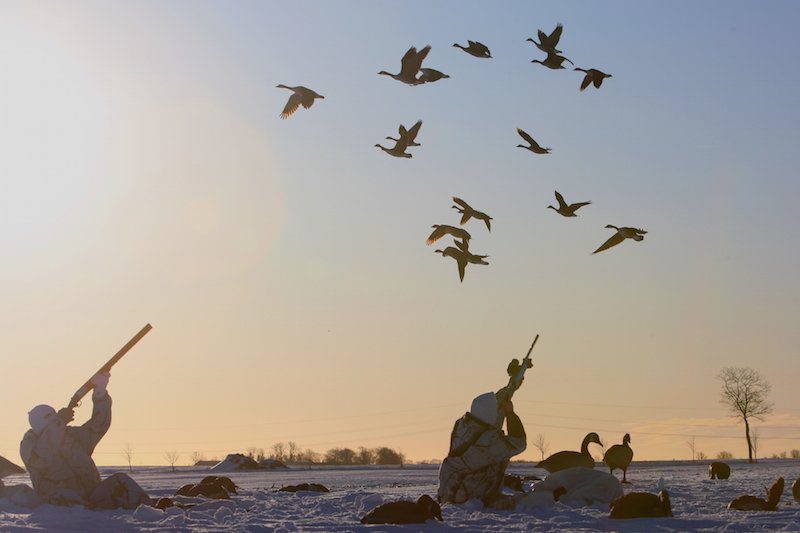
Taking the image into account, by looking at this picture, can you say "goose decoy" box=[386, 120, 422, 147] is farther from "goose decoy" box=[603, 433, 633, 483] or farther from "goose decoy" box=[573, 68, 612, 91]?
"goose decoy" box=[603, 433, 633, 483]

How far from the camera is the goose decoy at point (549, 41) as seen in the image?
18.0m

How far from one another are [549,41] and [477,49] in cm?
129

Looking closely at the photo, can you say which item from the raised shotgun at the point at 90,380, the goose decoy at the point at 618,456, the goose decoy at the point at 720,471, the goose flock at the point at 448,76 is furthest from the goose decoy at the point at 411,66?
the goose decoy at the point at 720,471

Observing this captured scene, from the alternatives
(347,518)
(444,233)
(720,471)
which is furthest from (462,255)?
(720,471)

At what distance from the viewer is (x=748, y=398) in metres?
60.8

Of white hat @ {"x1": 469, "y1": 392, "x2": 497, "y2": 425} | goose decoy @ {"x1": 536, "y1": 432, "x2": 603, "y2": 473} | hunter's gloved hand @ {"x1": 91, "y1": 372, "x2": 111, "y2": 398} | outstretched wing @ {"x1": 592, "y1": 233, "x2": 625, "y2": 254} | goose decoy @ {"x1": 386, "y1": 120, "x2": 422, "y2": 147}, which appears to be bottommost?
goose decoy @ {"x1": 536, "y1": 432, "x2": 603, "y2": 473}

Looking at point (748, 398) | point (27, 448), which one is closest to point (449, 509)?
point (27, 448)

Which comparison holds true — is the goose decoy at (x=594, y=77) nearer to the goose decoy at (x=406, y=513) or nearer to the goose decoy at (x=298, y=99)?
the goose decoy at (x=298, y=99)

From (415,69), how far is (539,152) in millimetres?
2561

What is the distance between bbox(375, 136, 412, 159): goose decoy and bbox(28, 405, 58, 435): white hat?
23.4ft

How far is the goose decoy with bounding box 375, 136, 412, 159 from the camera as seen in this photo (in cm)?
1842

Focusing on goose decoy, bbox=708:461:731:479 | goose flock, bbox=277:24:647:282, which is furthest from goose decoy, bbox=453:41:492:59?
goose decoy, bbox=708:461:731:479

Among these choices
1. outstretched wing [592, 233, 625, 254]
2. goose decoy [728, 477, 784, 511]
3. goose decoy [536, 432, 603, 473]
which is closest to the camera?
goose decoy [728, 477, 784, 511]

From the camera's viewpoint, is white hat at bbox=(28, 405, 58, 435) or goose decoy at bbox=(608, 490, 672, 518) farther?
white hat at bbox=(28, 405, 58, 435)
